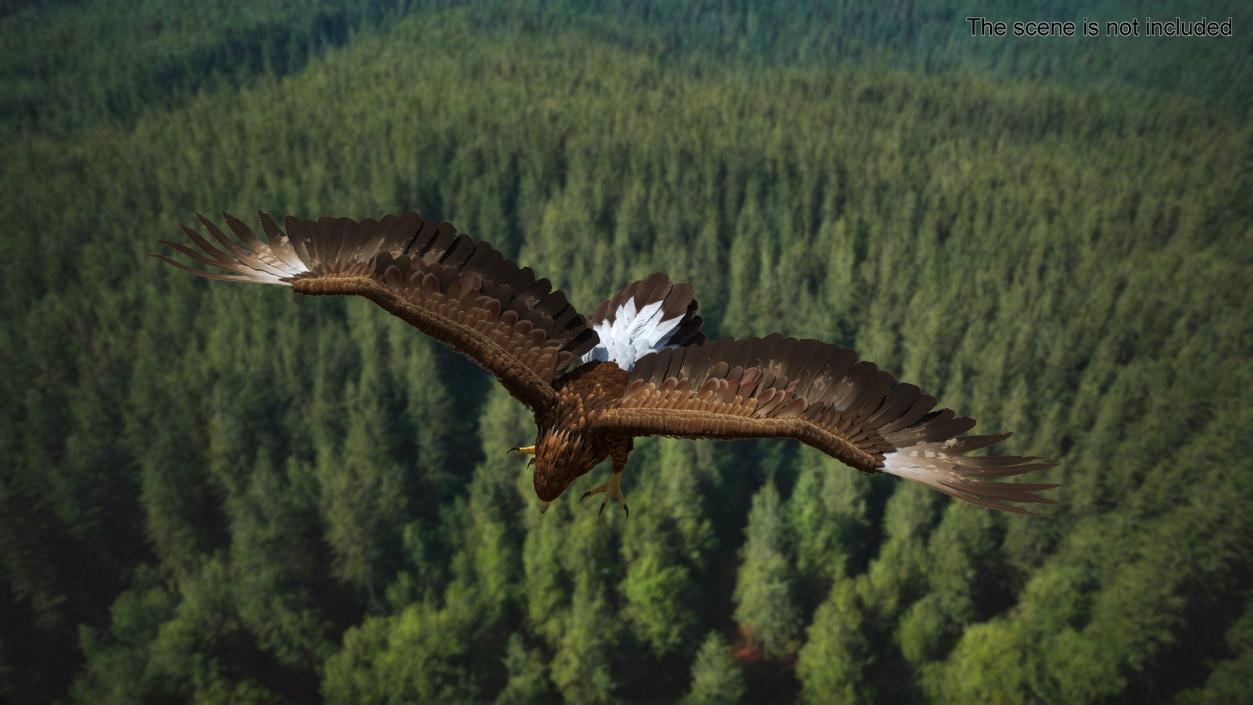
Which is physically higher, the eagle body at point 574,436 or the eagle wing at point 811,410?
the eagle wing at point 811,410

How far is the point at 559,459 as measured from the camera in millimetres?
10453

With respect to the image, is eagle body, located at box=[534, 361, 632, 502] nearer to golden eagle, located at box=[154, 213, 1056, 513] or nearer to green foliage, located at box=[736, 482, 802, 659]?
golden eagle, located at box=[154, 213, 1056, 513]

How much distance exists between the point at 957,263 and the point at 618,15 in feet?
210

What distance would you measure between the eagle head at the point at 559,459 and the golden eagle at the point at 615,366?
12 millimetres

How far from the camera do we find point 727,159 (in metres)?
119

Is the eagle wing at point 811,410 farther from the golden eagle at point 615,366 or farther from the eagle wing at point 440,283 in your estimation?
the eagle wing at point 440,283

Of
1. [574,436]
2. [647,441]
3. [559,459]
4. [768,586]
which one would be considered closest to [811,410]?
[574,436]

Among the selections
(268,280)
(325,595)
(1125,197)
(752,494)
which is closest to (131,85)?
(325,595)

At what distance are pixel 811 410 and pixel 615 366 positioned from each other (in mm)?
2092

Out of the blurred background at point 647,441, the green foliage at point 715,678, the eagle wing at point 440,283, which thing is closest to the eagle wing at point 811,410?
the eagle wing at point 440,283

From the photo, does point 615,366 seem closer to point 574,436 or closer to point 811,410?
point 574,436

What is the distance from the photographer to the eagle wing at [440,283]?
1090 centimetres

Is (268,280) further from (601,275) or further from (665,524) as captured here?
(601,275)

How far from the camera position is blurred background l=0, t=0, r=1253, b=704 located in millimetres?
70375
